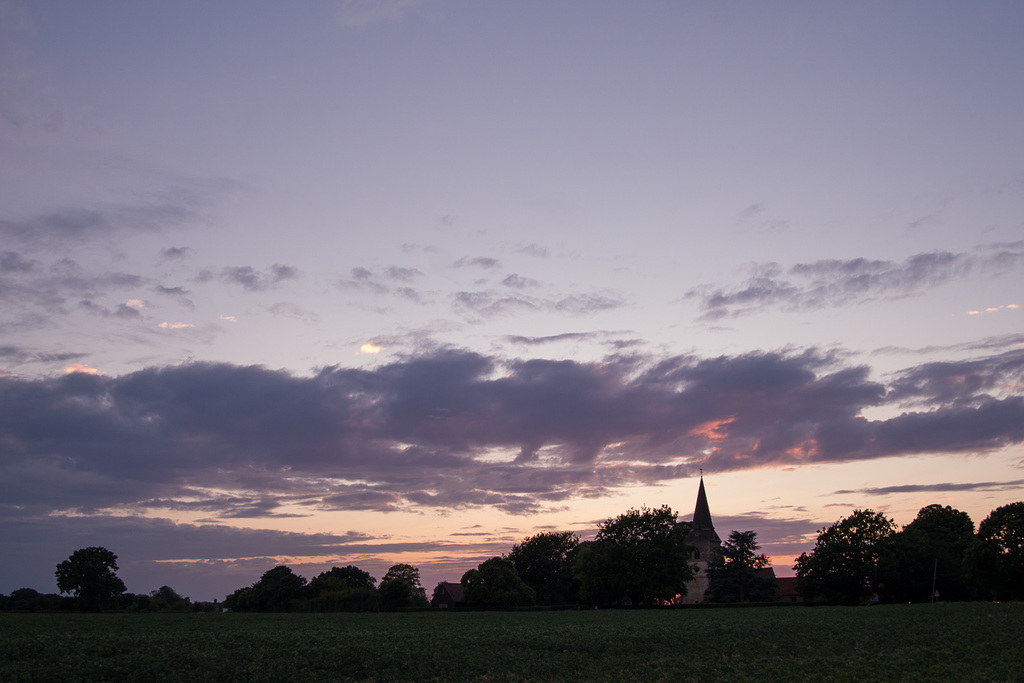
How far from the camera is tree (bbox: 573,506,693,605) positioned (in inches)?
3903

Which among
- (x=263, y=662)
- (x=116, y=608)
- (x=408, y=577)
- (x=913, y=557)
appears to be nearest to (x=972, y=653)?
(x=263, y=662)

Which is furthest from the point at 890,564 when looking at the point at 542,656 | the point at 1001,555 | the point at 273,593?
the point at 273,593

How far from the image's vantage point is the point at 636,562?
101 metres

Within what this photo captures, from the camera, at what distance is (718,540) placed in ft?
491

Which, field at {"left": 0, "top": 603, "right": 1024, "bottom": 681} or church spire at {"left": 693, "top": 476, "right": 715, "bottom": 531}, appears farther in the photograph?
church spire at {"left": 693, "top": 476, "right": 715, "bottom": 531}

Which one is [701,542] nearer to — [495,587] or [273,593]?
[495,587]

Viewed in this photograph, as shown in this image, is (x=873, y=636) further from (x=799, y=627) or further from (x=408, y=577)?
(x=408, y=577)

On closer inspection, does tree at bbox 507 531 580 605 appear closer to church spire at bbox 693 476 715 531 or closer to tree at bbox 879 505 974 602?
church spire at bbox 693 476 715 531

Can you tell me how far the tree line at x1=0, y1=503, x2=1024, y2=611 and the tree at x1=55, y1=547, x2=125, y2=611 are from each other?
868mm

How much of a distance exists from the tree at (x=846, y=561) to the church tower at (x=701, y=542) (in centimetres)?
4077

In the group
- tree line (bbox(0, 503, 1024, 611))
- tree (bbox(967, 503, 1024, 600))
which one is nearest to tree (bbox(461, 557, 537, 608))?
tree line (bbox(0, 503, 1024, 611))

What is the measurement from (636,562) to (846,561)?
91.7 feet

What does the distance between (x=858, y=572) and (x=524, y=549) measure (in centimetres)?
6187

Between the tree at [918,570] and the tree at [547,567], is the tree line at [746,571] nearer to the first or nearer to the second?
the tree at [918,570]
